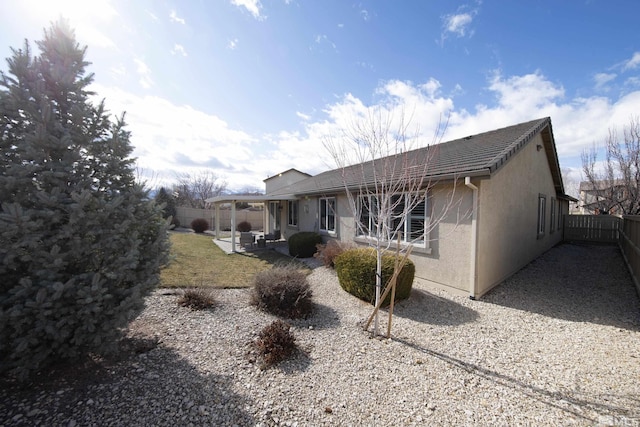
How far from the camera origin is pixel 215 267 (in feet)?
30.8

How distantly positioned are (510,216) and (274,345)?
8043 mm

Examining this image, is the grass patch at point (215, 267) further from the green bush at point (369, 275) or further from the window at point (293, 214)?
the green bush at point (369, 275)

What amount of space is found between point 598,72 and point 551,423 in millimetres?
12080

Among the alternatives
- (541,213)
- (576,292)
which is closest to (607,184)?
(541,213)

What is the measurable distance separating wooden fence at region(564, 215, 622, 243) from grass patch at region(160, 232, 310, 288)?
18274mm

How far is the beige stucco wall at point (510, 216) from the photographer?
21.5ft

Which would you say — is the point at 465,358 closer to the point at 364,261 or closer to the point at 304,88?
the point at 364,261

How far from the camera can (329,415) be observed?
2.66 m

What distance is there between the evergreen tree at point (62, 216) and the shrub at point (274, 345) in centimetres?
173

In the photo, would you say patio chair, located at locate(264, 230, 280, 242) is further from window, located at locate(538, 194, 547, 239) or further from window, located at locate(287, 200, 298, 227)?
window, located at locate(538, 194, 547, 239)

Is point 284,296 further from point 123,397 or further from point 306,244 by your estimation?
point 306,244

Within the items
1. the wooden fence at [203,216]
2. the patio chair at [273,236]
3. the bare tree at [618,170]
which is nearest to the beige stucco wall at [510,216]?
the bare tree at [618,170]

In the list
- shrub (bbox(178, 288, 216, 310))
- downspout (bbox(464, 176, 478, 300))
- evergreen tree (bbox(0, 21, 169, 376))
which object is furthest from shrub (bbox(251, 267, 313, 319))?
downspout (bbox(464, 176, 478, 300))

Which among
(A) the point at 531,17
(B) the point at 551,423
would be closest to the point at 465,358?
(B) the point at 551,423
